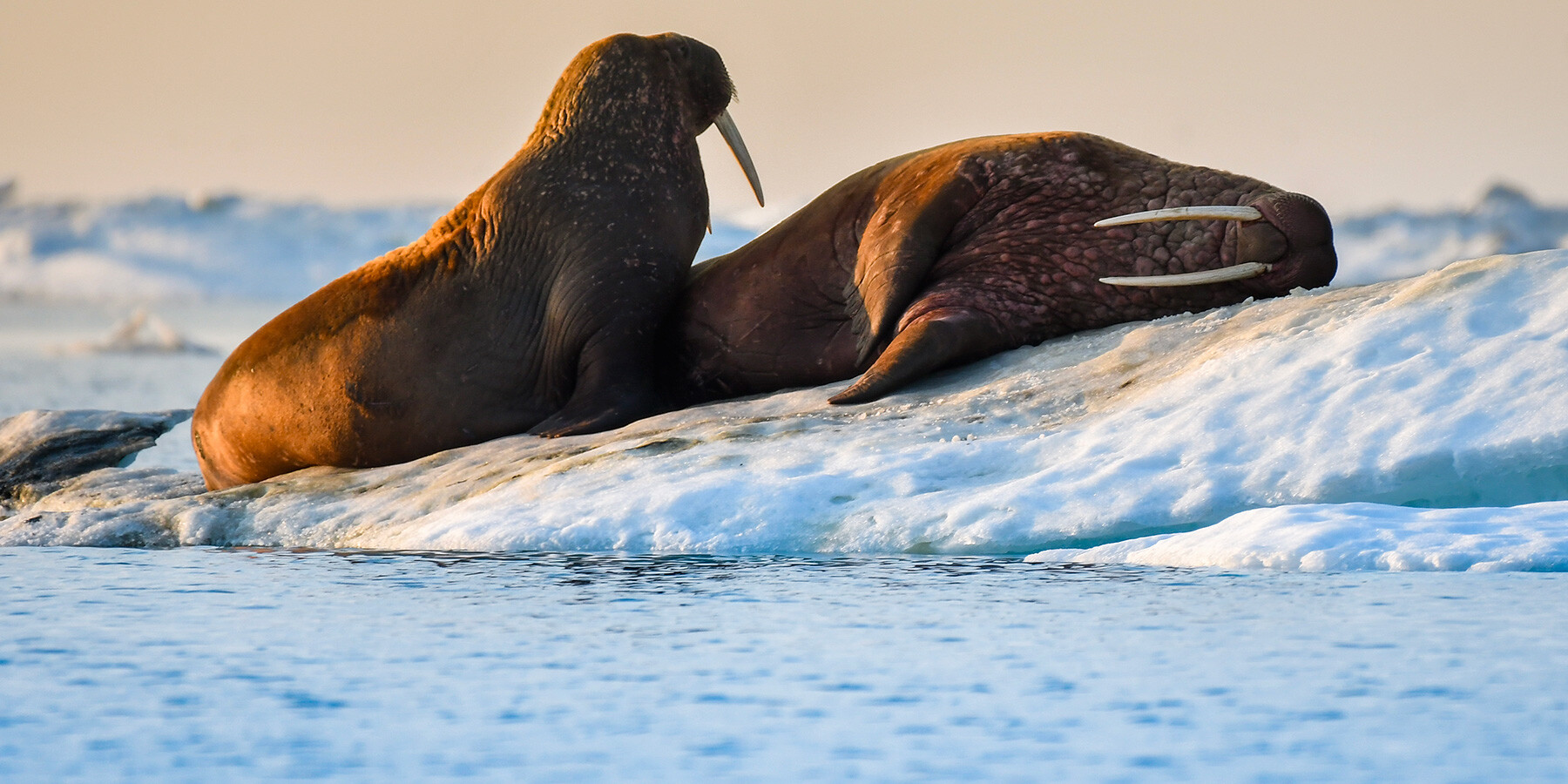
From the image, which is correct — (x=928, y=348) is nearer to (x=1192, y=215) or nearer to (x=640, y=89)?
(x=1192, y=215)

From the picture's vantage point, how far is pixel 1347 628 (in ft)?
12.3

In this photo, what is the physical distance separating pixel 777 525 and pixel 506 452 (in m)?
2.31

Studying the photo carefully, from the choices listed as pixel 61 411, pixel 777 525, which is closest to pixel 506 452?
pixel 777 525

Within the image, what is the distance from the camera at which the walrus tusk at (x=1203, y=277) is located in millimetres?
7129

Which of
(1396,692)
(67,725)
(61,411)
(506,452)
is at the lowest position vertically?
(1396,692)

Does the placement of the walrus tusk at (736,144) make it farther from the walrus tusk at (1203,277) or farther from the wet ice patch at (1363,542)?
the wet ice patch at (1363,542)

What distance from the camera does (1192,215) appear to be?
719cm

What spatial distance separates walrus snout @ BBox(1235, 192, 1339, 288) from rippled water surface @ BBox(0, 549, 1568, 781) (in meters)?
2.86

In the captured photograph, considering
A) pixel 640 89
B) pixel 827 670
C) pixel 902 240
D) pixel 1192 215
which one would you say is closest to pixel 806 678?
pixel 827 670

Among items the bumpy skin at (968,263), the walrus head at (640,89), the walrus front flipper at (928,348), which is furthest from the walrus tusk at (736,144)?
the walrus front flipper at (928,348)

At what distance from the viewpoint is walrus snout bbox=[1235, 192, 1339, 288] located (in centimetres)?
717

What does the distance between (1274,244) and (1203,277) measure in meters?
0.36

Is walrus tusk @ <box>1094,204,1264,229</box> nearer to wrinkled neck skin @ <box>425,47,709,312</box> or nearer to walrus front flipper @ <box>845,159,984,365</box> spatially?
walrus front flipper @ <box>845,159,984,365</box>

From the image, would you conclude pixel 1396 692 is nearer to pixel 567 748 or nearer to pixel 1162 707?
pixel 1162 707
